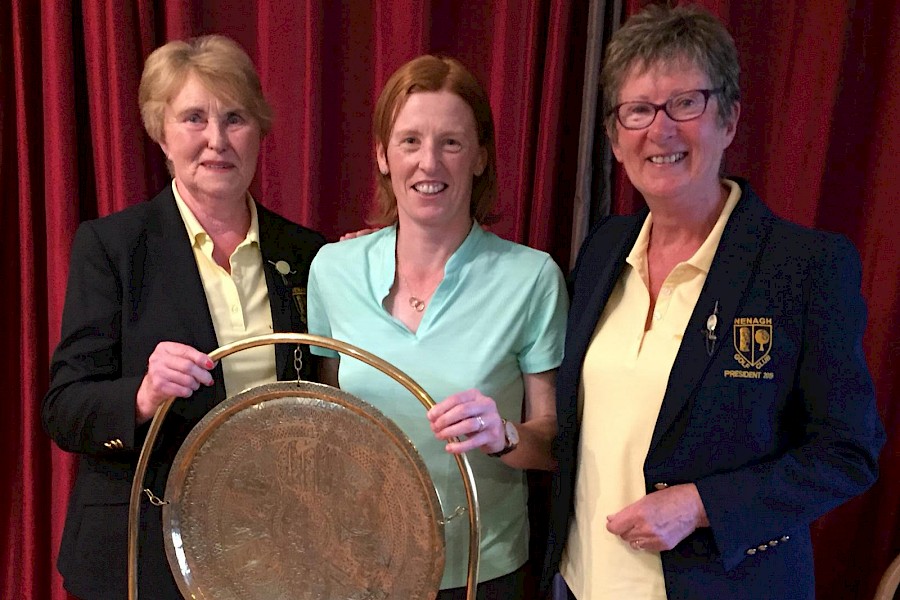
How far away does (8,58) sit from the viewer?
1887mm

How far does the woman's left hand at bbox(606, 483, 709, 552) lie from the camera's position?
3.40 ft

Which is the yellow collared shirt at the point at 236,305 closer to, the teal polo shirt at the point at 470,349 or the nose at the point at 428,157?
the teal polo shirt at the point at 470,349

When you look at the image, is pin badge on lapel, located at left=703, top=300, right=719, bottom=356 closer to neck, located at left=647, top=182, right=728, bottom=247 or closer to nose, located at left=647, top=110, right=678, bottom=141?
neck, located at left=647, top=182, right=728, bottom=247

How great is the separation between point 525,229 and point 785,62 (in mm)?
677

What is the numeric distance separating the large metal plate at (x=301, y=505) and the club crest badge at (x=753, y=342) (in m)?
0.49

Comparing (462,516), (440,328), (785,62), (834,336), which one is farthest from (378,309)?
(785,62)

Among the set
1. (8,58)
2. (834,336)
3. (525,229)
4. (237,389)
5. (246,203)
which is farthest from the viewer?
(8,58)

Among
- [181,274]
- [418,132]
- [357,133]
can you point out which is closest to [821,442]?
[418,132]

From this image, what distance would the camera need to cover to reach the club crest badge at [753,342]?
1.03m

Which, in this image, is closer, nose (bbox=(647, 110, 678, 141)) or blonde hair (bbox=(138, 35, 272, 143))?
nose (bbox=(647, 110, 678, 141))

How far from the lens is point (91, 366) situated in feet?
4.10

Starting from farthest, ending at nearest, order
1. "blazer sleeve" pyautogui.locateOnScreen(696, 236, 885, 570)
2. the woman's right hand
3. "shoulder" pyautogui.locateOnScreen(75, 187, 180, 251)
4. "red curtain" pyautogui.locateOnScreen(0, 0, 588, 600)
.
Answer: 1. "red curtain" pyautogui.locateOnScreen(0, 0, 588, 600)
2. "shoulder" pyautogui.locateOnScreen(75, 187, 180, 251)
3. the woman's right hand
4. "blazer sleeve" pyautogui.locateOnScreen(696, 236, 885, 570)

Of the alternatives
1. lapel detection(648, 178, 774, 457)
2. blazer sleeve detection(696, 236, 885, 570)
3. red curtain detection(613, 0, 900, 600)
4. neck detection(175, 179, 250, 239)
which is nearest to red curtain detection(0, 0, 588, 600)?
red curtain detection(613, 0, 900, 600)

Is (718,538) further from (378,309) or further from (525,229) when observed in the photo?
(525,229)
